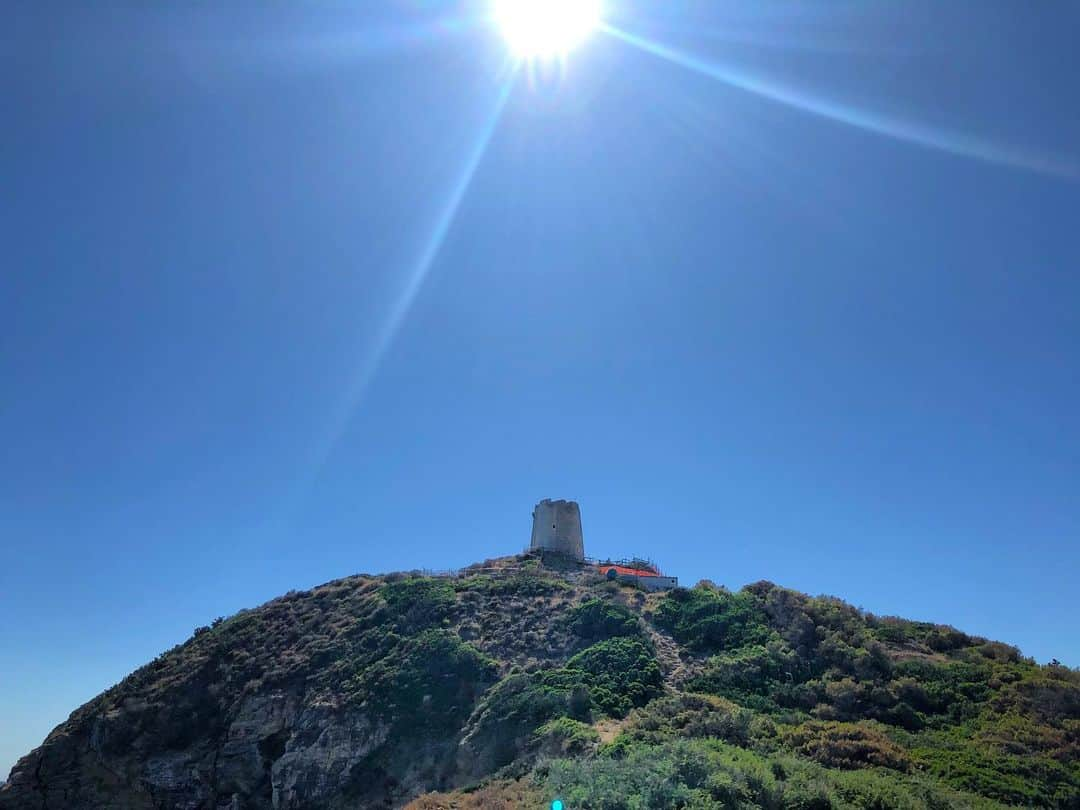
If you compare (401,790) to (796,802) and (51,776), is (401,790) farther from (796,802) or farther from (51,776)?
(51,776)

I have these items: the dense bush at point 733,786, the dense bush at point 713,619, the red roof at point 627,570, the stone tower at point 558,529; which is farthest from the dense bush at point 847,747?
the stone tower at point 558,529

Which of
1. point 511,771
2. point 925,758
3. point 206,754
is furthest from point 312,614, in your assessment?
point 925,758

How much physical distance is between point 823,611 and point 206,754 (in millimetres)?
29413

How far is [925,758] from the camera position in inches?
718

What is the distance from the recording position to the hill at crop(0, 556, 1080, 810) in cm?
1673

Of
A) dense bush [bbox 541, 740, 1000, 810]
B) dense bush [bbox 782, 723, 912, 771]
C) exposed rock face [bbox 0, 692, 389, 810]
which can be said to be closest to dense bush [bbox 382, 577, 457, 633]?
exposed rock face [bbox 0, 692, 389, 810]

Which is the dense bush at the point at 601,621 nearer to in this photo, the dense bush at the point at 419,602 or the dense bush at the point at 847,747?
the dense bush at the point at 419,602

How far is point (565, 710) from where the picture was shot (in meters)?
24.9

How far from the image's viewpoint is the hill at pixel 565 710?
16.7m

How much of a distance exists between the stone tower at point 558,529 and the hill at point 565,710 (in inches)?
251

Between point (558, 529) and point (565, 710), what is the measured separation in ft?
85.3

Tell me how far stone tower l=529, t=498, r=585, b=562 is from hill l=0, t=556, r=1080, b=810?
21.0 ft

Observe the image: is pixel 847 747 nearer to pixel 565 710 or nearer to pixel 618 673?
pixel 565 710

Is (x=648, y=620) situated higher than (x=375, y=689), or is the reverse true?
(x=648, y=620)
